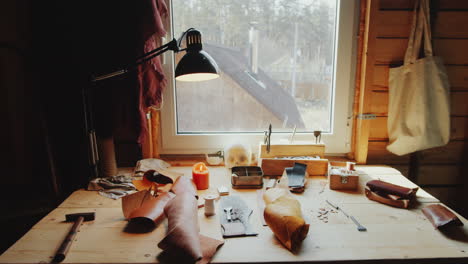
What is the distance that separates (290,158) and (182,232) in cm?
81

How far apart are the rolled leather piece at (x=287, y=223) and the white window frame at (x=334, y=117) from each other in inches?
27.2

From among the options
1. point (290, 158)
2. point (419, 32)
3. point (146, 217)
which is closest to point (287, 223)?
point (146, 217)

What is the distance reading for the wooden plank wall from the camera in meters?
1.54

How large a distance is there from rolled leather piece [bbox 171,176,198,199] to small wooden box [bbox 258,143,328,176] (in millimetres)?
409

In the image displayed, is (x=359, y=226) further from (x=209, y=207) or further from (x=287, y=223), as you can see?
(x=209, y=207)

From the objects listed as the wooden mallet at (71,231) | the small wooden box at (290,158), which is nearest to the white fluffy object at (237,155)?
the small wooden box at (290,158)

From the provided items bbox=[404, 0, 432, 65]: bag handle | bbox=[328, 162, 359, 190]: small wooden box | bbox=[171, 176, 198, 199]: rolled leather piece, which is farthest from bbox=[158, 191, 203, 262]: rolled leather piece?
bbox=[404, 0, 432, 65]: bag handle

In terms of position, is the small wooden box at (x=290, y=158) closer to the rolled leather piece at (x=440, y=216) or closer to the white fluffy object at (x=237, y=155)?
the white fluffy object at (x=237, y=155)

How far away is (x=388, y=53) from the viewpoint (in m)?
1.58

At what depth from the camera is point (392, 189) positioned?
115 centimetres

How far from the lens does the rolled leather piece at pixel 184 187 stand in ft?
3.70

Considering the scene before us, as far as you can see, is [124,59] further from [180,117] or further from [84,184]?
[84,184]

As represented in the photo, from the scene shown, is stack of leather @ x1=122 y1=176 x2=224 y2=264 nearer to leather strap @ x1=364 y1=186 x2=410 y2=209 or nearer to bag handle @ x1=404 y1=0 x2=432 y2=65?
leather strap @ x1=364 y1=186 x2=410 y2=209

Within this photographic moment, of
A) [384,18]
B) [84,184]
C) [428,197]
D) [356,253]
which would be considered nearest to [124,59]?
[84,184]
